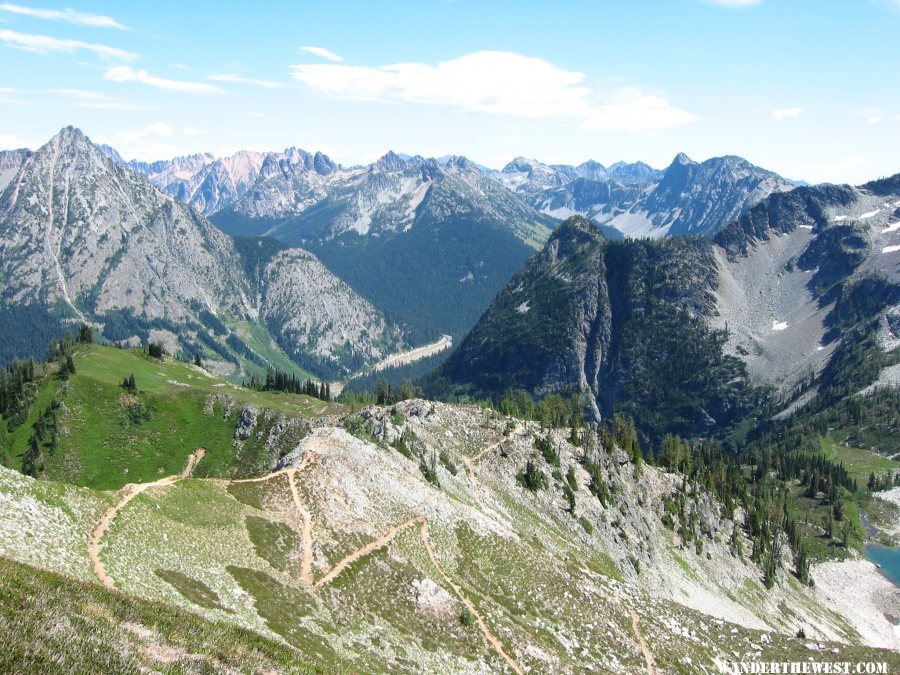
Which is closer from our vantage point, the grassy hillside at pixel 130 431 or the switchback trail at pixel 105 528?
the switchback trail at pixel 105 528

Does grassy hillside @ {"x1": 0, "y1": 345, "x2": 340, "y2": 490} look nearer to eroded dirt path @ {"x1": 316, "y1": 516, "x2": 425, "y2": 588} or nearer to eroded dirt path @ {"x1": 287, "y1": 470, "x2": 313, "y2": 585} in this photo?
eroded dirt path @ {"x1": 287, "y1": 470, "x2": 313, "y2": 585}

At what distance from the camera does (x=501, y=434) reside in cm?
14838

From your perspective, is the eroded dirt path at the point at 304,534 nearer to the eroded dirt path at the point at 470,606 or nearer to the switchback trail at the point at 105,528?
the switchback trail at the point at 105,528

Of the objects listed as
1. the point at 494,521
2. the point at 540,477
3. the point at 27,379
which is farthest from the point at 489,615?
the point at 27,379

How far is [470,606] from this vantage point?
2926 inches

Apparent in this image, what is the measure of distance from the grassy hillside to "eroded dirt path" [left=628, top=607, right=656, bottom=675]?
10010 centimetres

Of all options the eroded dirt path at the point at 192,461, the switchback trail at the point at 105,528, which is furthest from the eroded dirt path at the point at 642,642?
the eroded dirt path at the point at 192,461

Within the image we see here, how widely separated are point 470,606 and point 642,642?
2752cm

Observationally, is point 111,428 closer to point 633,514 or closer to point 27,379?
point 27,379

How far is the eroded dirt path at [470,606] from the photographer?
6788 centimetres

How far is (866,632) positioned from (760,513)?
38138 mm

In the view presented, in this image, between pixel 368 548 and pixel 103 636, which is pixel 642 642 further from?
pixel 103 636

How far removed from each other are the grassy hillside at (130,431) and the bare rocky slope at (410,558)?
166 feet

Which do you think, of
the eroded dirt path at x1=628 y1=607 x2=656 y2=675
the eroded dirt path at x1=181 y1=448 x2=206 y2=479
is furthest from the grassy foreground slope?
the eroded dirt path at x1=181 y1=448 x2=206 y2=479
